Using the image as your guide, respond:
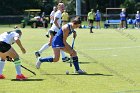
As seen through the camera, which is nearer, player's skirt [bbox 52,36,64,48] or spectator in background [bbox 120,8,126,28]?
player's skirt [bbox 52,36,64,48]

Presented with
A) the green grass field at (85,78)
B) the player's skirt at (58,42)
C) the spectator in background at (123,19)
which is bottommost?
the spectator in background at (123,19)

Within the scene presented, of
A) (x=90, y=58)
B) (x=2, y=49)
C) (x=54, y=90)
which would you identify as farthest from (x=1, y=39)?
(x=90, y=58)

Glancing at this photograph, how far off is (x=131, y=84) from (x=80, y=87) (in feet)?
4.58

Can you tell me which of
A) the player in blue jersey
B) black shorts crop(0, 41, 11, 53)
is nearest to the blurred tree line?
the player in blue jersey

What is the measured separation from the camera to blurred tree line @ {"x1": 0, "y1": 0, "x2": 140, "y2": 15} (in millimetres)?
76750

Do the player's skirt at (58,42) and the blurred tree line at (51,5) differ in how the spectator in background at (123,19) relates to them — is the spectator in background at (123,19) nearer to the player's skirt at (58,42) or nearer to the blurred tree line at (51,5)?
the blurred tree line at (51,5)

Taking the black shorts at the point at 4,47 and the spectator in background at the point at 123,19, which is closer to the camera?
the black shorts at the point at 4,47

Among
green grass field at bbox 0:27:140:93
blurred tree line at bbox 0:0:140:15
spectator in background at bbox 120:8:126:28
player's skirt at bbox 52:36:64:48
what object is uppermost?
player's skirt at bbox 52:36:64:48

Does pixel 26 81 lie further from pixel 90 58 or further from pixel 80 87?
pixel 90 58

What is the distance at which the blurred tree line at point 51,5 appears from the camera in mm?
76750

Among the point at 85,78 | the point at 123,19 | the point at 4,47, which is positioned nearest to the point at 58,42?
the point at 85,78

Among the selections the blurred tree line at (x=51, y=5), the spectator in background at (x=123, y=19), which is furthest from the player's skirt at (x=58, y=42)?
the blurred tree line at (x=51, y=5)

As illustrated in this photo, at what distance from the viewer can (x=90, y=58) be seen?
18984mm

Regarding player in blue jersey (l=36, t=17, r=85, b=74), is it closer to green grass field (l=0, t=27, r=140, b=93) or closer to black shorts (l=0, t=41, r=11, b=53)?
green grass field (l=0, t=27, r=140, b=93)
